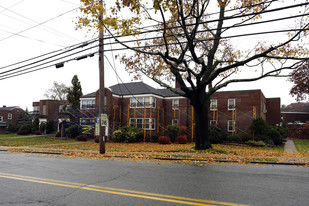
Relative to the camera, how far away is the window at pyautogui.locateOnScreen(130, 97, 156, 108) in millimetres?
31812

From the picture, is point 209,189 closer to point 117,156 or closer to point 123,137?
point 117,156

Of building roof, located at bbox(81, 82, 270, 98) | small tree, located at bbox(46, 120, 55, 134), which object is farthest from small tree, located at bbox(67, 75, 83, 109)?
small tree, located at bbox(46, 120, 55, 134)

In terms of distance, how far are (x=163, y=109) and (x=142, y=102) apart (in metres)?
3.01

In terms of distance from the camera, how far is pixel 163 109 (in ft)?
109

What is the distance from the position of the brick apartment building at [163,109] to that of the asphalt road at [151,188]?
20037 mm

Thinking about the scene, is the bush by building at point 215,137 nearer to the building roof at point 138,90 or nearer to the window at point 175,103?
the window at point 175,103

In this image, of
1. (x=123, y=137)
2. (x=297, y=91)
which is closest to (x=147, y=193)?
(x=123, y=137)

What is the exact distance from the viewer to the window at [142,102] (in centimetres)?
3181

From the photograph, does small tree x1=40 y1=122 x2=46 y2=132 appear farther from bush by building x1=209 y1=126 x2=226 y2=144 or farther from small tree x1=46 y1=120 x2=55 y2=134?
bush by building x1=209 y1=126 x2=226 y2=144

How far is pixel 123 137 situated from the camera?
28844 millimetres

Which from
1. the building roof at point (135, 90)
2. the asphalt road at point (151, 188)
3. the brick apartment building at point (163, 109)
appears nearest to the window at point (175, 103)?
the brick apartment building at point (163, 109)

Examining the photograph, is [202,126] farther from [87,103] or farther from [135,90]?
[87,103]

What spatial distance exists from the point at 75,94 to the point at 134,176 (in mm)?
34035

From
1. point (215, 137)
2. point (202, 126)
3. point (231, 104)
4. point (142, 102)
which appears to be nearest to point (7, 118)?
point (142, 102)
